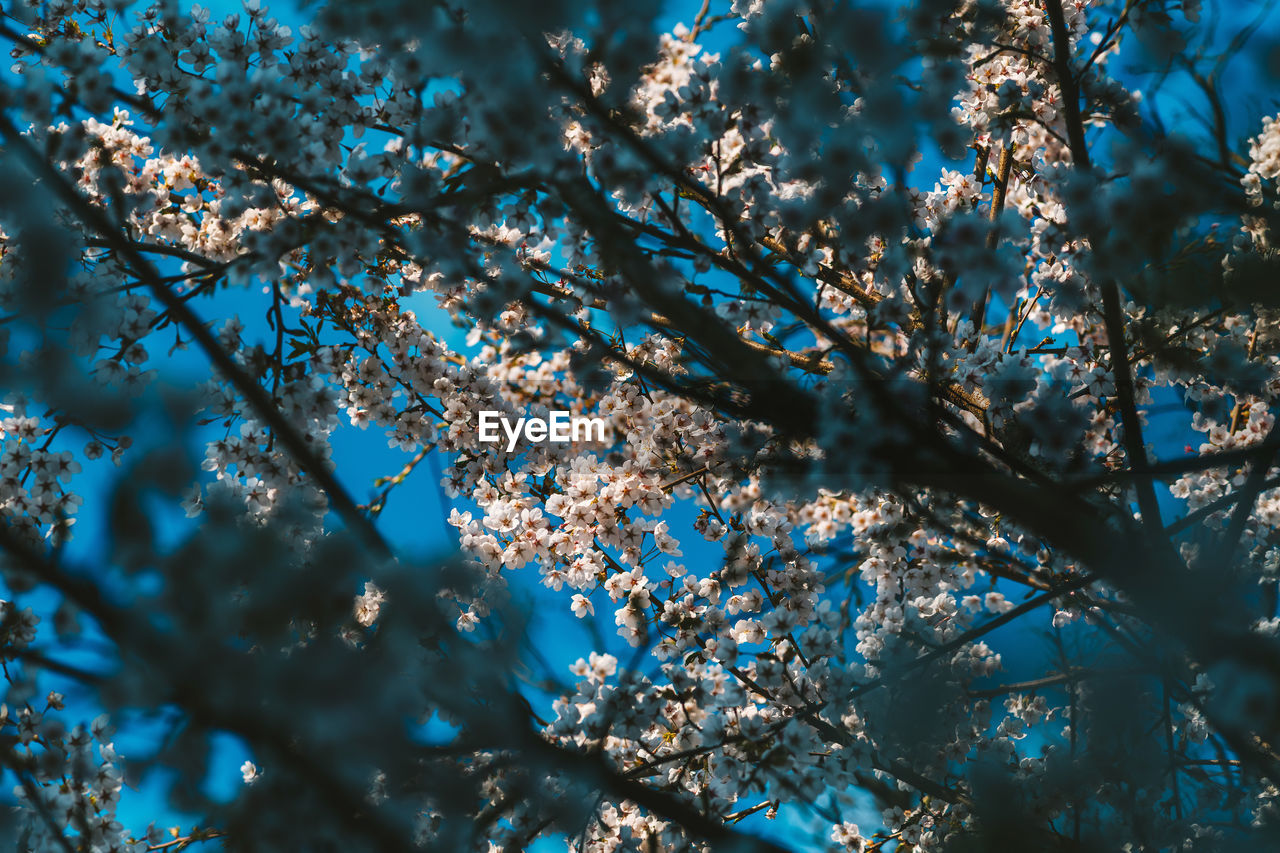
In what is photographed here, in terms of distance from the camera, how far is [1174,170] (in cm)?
287

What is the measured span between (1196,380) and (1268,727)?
2806mm

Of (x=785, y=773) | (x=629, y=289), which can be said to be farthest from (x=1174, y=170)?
(x=785, y=773)

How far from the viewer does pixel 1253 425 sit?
4.98m

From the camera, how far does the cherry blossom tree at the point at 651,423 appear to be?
2.38 m

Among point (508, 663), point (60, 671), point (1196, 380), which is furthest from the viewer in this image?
point (1196, 380)

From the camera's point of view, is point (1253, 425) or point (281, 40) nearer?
point (281, 40)

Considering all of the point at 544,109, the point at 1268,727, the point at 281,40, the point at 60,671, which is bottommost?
the point at 1268,727

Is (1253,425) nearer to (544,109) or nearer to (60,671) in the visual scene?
(544,109)

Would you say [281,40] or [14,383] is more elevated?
[281,40]

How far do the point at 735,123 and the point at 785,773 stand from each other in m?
2.82

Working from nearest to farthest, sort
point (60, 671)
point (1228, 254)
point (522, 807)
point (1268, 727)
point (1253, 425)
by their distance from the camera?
1. point (60, 671)
2. point (1268, 727)
3. point (522, 807)
4. point (1228, 254)
5. point (1253, 425)

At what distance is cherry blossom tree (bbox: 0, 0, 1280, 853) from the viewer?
7.82 feet

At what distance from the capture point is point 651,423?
17.2ft

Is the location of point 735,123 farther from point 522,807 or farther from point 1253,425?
point 1253,425
